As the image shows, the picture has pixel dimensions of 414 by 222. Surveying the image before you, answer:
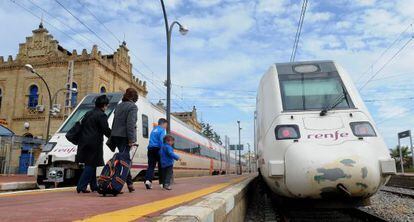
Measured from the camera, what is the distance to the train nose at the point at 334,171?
5.30 meters

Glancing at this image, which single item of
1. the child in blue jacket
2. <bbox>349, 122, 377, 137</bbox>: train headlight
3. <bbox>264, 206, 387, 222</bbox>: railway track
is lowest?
<bbox>264, 206, 387, 222</bbox>: railway track

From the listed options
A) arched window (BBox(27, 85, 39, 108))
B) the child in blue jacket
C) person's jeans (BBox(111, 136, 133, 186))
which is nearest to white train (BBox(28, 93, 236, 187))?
person's jeans (BBox(111, 136, 133, 186))

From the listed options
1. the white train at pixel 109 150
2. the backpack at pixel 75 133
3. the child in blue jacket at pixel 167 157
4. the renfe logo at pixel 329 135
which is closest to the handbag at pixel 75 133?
the backpack at pixel 75 133

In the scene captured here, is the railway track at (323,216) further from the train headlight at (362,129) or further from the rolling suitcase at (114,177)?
the rolling suitcase at (114,177)

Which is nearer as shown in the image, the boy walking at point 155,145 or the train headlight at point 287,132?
the train headlight at point 287,132

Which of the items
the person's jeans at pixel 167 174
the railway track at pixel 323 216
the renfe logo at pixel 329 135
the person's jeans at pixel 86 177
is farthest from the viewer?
the person's jeans at pixel 167 174

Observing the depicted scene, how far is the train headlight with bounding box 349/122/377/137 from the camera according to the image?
5.80m

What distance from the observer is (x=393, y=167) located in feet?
18.0

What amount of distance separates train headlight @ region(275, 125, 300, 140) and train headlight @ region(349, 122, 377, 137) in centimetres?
84

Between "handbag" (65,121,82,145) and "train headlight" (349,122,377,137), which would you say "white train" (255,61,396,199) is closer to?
"train headlight" (349,122,377,137)

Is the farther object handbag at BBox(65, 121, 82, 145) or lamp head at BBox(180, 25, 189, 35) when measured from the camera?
lamp head at BBox(180, 25, 189, 35)

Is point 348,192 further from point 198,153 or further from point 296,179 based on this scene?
point 198,153

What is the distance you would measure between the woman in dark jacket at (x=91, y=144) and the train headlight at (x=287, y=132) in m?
2.75

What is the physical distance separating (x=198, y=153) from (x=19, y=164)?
16234 mm
